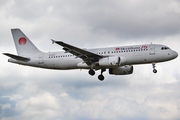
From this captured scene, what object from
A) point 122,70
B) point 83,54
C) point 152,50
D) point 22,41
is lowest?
point 122,70

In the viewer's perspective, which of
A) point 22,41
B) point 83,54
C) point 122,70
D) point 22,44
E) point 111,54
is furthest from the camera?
point 22,41

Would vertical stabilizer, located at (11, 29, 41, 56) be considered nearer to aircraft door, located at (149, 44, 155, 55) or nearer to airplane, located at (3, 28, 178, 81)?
airplane, located at (3, 28, 178, 81)

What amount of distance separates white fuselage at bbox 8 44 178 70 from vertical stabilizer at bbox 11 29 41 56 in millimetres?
1540

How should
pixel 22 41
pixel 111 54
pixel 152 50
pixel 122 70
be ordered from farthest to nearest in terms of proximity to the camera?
1. pixel 22 41
2. pixel 122 70
3. pixel 111 54
4. pixel 152 50

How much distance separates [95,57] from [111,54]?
2430 millimetres

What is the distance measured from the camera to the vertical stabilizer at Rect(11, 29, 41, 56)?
50.6 meters

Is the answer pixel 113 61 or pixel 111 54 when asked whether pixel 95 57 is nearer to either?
pixel 111 54

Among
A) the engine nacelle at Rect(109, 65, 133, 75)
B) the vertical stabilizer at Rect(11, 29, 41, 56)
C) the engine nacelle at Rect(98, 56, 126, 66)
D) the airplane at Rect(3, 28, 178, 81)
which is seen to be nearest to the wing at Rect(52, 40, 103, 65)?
the airplane at Rect(3, 28, 178, 81)

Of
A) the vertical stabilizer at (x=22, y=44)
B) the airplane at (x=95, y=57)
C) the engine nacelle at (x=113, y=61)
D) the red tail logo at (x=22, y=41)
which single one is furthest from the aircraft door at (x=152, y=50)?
the red tail logo at (x=22, y=41)

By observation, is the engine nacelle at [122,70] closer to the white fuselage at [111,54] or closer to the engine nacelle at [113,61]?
the white fuselage at [111,54]

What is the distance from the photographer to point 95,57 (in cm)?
4475

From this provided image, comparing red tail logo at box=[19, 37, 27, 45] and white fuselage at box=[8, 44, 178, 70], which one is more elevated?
red tail logo at box=[19, 37, 27, 45]

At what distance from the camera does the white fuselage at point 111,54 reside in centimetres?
4341

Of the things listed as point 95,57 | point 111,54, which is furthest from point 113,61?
point 95,57
